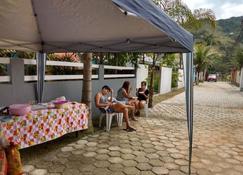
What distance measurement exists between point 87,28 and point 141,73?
6781 mm

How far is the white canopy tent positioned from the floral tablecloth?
1.03 m

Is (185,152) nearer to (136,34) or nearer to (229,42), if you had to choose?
(136,34)

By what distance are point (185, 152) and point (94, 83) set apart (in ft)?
11.2

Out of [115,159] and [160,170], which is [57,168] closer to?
[115,159]

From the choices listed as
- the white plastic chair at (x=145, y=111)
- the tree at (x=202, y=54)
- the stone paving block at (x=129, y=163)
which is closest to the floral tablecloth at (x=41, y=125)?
the stone paving block at (x=129, y=163)

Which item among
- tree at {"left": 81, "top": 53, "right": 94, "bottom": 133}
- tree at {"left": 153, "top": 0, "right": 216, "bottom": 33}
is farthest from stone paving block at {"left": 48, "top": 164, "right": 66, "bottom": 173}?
tree at {"left": 153, "top": 0, "right": 216, "bottom": 33}

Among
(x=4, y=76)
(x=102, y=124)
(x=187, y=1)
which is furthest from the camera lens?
(x=187, y=1)

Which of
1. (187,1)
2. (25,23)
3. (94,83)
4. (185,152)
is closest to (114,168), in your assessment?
(185,152)

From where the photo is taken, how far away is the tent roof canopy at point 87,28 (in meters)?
2.96

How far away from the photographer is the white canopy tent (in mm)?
2934

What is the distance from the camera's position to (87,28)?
4098 mm

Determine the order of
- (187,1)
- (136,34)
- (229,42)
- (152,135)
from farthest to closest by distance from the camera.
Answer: (229,42) < (187,1) < (152,135) < (136,34)

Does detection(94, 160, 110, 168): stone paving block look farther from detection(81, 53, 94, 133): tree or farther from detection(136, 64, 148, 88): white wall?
detection(136, 64, 148, 88): white wall

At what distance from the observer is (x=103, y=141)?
15.7 ft
